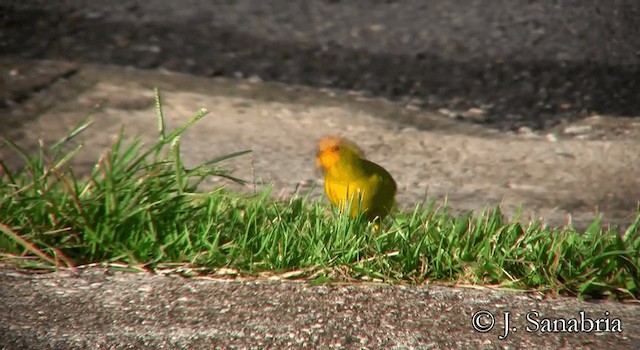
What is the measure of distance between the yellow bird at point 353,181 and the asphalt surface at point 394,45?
2189 mm

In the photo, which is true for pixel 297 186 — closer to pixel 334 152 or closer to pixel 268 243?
pixel 334 152

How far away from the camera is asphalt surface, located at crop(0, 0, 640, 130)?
588 cm

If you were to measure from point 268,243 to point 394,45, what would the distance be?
4046 millimetres

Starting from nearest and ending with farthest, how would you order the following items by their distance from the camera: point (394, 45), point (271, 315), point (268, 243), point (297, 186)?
point (271, 315), point (268, 243), point (297, 186), point (394, 45)

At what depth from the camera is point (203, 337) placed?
2.41m

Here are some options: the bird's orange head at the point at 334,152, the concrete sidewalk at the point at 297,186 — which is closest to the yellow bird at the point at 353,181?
the bird's orange head at the point at 334,152

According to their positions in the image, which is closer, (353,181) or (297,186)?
(353,181)

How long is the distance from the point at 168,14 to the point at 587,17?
323cm

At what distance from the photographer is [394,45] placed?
678cm

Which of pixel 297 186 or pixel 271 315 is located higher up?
pixel 297 186

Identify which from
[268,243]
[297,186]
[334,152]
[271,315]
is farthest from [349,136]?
[271,315]

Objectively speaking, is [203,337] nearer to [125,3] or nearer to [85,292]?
[85,292]

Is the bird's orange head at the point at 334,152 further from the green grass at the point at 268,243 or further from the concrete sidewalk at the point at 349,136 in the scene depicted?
the concrete sidewalk at the point at 349,136

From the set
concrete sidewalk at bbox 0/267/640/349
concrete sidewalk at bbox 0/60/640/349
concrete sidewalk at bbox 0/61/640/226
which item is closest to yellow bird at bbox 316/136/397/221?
concrete sidewalk at bbox 0/60/640/349
